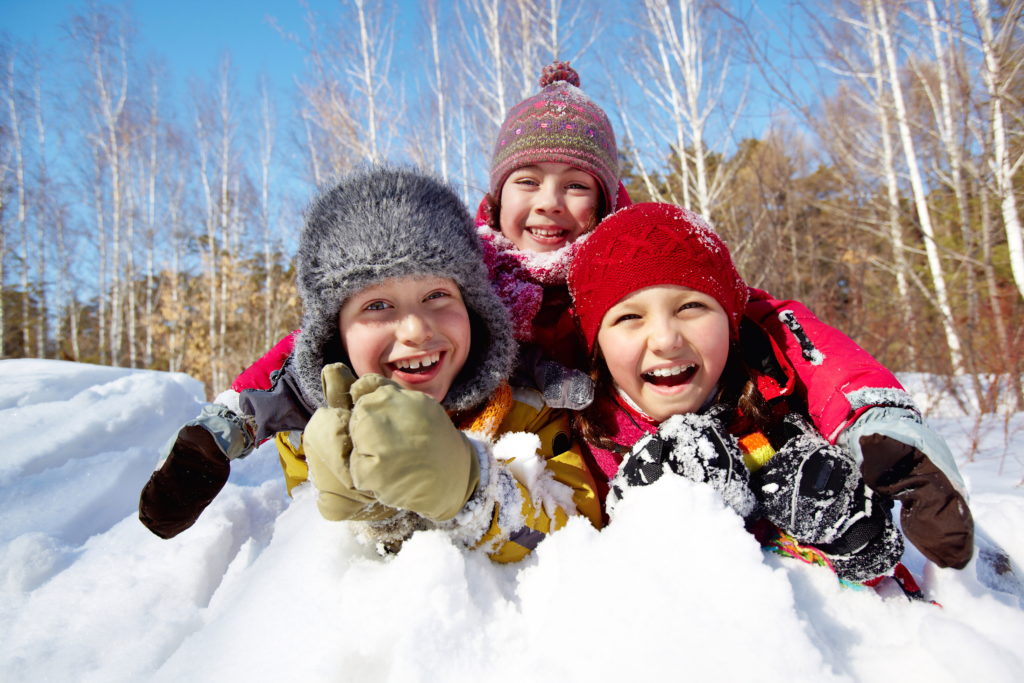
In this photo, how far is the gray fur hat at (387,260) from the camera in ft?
4.12

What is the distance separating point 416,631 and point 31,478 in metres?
1.72

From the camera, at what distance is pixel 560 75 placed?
2256 millimetres

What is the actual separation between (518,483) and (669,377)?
48 centimetres

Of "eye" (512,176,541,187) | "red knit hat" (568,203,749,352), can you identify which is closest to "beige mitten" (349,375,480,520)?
"red knit hat" (568,203,749,352)

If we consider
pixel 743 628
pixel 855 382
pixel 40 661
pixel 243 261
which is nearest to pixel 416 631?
pixel 743 628

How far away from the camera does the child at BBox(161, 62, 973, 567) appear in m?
0.94

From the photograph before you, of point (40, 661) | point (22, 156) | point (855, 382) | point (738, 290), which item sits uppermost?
point (22, 156)

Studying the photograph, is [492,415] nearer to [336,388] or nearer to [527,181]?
[336,388]

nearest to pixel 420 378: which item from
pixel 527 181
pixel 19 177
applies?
pixel 527 181

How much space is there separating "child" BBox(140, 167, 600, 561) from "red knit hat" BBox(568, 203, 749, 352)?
256mm

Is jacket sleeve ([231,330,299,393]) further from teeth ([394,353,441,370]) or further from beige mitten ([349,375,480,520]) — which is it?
beige mitten ([349,375,480,520])

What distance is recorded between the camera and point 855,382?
1140mm

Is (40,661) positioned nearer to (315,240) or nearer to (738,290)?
(315,240)

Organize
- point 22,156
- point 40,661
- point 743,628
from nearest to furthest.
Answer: point 743,628 < point 40,661 < point 22,156
